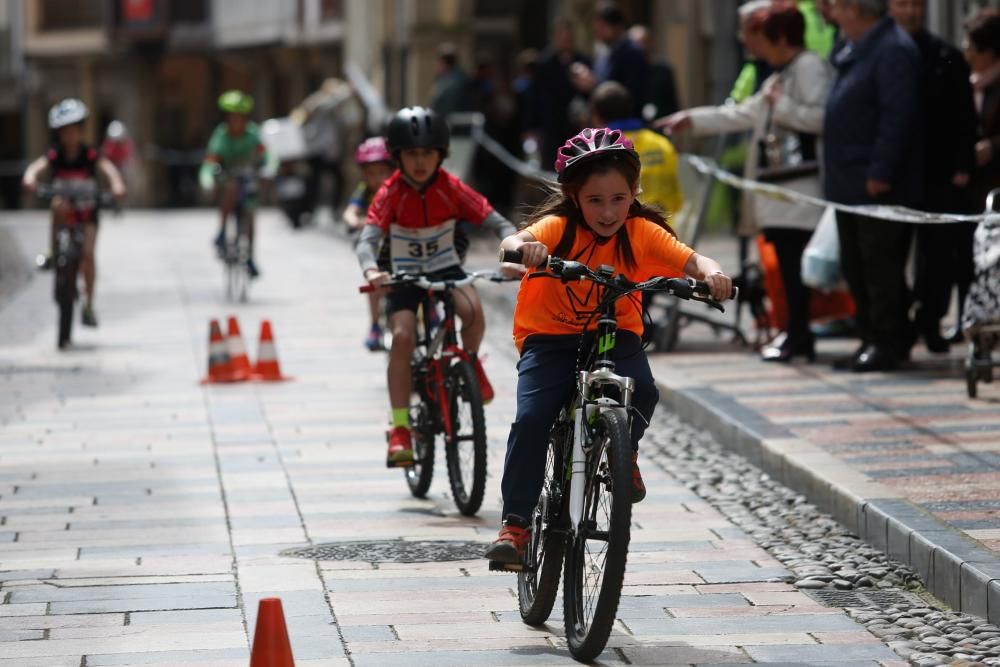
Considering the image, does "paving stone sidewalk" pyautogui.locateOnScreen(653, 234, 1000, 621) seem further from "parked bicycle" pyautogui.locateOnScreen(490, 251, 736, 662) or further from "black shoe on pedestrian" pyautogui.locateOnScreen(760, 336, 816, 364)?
"parked bicycle" pyautogui.locateOnScreen(490, 251, 736, 662)

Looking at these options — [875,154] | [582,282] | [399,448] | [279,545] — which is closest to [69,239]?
[875,154]

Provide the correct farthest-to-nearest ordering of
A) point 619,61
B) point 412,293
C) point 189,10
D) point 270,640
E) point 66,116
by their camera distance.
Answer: point 189,10 < point 619,61 < point 66,116 < point 412,293 < point 270,640

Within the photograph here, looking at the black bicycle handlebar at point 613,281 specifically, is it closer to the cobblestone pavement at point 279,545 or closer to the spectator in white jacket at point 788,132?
the cobblestone pavement at point 279,545

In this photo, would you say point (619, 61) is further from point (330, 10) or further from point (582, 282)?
point (330, 10)

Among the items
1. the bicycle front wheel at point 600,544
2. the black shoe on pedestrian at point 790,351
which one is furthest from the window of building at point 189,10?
the bicycle front wheel at point 600,544

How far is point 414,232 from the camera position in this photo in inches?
349

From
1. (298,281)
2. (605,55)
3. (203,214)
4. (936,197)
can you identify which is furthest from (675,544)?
(203,214)

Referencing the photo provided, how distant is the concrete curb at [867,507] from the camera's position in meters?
6.36

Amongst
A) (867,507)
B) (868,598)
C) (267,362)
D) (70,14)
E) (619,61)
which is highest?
(70,14)

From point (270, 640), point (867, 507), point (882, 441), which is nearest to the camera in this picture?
point (270, 640)

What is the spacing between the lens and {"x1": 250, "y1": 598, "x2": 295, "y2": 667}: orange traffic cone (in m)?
4.96

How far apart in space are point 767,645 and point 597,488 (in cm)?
69

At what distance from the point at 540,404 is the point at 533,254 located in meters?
0.61

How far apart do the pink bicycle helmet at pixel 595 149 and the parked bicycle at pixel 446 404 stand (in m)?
1.82
